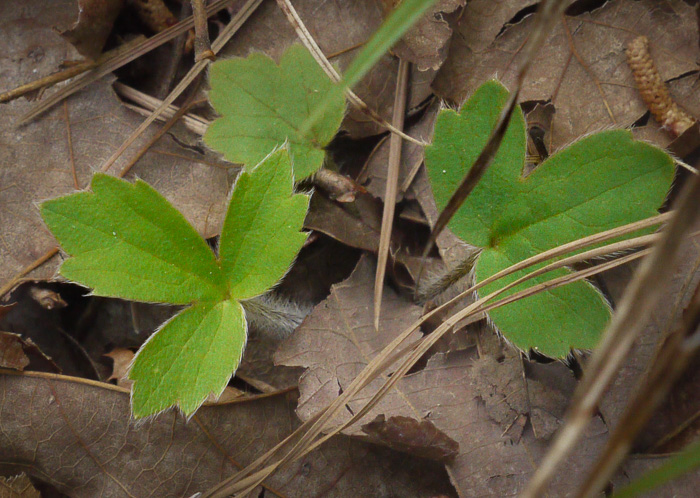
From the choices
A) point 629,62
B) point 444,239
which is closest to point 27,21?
point 444,239

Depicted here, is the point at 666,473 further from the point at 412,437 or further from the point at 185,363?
the point at 185,363

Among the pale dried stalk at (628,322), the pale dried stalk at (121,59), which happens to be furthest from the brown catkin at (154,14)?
→ the pale dried stalk at (628,322)

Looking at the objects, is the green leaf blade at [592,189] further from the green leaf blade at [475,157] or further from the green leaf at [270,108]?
the green leaf at [270,108]

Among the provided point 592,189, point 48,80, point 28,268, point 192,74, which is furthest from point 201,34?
point 592,189

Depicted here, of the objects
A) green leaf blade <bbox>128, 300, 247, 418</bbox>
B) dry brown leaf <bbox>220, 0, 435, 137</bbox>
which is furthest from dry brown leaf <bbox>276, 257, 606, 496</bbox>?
dry brown leaf <bbox>220, 0, 435, 137</bbox>

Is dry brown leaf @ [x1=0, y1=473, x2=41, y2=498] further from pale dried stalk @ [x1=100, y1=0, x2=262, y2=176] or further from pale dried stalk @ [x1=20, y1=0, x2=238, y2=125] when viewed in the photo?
pale dried stalk @ [x1=20, y1=0, x2=238, y2=125]

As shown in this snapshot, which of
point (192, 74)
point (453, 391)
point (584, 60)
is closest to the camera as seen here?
point (453, 391)
